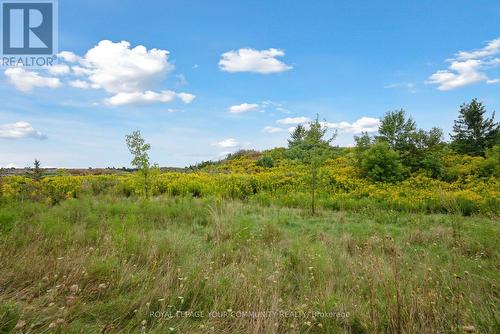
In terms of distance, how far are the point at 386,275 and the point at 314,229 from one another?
4.30 m

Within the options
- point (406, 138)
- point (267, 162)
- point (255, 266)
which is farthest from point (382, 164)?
point (255, 266)

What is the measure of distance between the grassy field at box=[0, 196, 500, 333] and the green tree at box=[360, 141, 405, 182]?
931cm

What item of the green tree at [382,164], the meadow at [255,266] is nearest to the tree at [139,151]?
the meadow at [255,266]

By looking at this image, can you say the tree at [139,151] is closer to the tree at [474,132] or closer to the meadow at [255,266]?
the meadow at [255,266]

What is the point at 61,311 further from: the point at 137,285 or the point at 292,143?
the point at 292,143

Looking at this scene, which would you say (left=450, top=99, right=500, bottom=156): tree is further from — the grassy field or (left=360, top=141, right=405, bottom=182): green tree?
the grassy field

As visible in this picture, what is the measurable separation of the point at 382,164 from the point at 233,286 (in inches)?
564

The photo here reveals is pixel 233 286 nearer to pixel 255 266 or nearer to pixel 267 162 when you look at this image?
pixel 255 266

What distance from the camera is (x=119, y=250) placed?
4.92m

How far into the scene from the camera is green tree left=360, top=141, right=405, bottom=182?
1591cm

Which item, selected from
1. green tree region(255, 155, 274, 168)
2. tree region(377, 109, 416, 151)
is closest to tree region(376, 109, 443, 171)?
tree region(377, 109, 416, 151)

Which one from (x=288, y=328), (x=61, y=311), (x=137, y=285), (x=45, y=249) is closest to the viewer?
(x=61, y=311)

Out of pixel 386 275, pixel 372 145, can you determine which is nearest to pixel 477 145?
pixel 372 145

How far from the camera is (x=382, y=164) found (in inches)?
641
